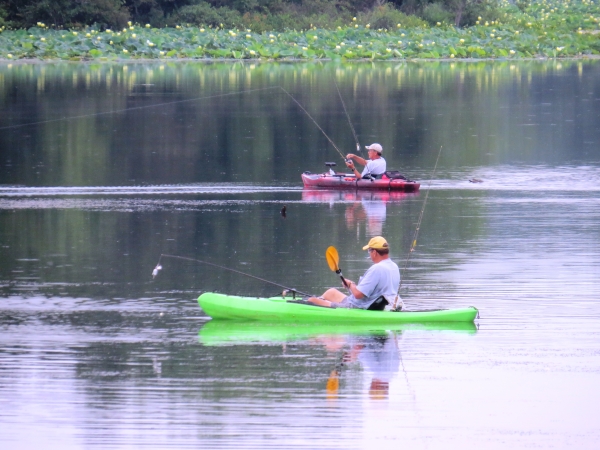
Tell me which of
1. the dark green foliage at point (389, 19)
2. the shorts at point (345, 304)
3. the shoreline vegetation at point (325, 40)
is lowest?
the shorts at point (345, 304)

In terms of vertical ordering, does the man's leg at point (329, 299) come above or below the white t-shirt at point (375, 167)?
below

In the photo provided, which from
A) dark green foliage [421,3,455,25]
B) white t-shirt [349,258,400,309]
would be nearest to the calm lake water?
white t-shirt [349,258,400,309]

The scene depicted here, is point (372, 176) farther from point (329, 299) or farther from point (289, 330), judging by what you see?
point (289, 330)

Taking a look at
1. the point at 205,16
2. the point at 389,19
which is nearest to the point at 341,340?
the point at 205,16

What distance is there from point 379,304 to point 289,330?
82 cm

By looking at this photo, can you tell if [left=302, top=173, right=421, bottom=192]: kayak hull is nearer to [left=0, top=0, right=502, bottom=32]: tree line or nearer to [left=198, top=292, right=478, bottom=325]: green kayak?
[left=198, top=292, right=478, bottom=325]: green kayak

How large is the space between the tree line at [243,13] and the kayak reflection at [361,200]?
129 ft

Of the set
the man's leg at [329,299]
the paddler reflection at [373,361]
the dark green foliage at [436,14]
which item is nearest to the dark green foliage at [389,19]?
the dark green foliage at [436,14]

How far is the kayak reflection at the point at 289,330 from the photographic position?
1044 centimetres

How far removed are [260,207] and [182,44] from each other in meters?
36.6

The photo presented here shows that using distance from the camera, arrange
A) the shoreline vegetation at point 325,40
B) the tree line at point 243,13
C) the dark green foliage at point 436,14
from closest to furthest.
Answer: the shoreline vegetation at point 325,40, the tree line at point 243,13, the dark green foliage at point 436,14

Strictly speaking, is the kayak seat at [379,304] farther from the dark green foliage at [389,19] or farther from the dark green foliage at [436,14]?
the dark green foliage at [436,14]

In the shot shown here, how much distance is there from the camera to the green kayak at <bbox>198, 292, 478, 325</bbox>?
1062cm

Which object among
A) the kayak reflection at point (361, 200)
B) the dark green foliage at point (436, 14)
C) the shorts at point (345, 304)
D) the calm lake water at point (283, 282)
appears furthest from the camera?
the dark green foliage at point (436, 14)
